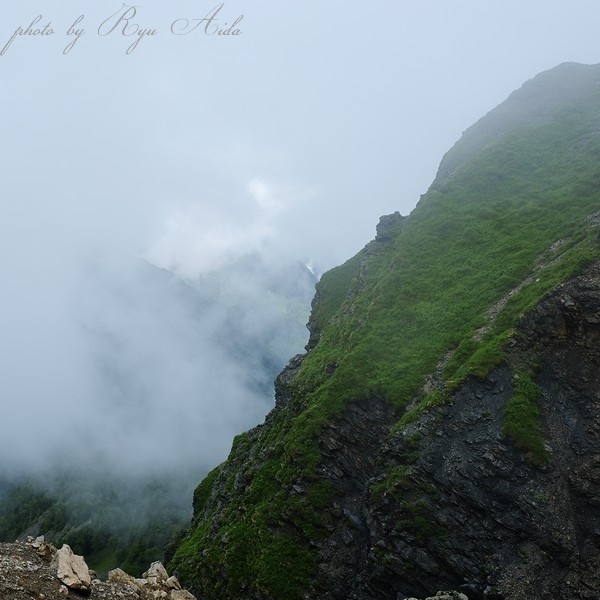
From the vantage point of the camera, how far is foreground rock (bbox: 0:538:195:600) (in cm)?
2714

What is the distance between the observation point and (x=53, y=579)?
2952cm

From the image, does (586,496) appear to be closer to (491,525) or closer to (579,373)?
(491,525)

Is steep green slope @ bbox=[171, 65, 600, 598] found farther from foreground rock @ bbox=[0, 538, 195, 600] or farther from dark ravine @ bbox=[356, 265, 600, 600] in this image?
foreground rock @ bbox=[0, 538, 195, 600]

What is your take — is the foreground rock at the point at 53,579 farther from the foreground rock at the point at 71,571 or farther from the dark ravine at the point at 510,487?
the dark ravine at the point at 510,487

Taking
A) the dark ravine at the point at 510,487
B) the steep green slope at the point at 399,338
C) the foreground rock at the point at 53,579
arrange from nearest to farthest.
Answer: the foreground rock at the point at 53,579 → the dark ravine at the point at 510,487 → the steep green slope at the point at 399,338

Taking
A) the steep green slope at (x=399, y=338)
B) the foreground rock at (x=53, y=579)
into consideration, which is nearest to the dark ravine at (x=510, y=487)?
the steep green slope at (x=399, y=338)

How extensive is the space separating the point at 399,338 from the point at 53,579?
46.9 metres

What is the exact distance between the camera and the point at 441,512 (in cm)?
4038

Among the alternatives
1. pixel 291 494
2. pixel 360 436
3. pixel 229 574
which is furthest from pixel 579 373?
pixel 229 574

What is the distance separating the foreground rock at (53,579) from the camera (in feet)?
89.0

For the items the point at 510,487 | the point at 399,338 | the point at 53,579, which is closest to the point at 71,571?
the point at 53,579

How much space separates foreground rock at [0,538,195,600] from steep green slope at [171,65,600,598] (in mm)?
13479

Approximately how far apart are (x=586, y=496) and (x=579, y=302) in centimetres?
1802

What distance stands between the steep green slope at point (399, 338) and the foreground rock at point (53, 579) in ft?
44.2
